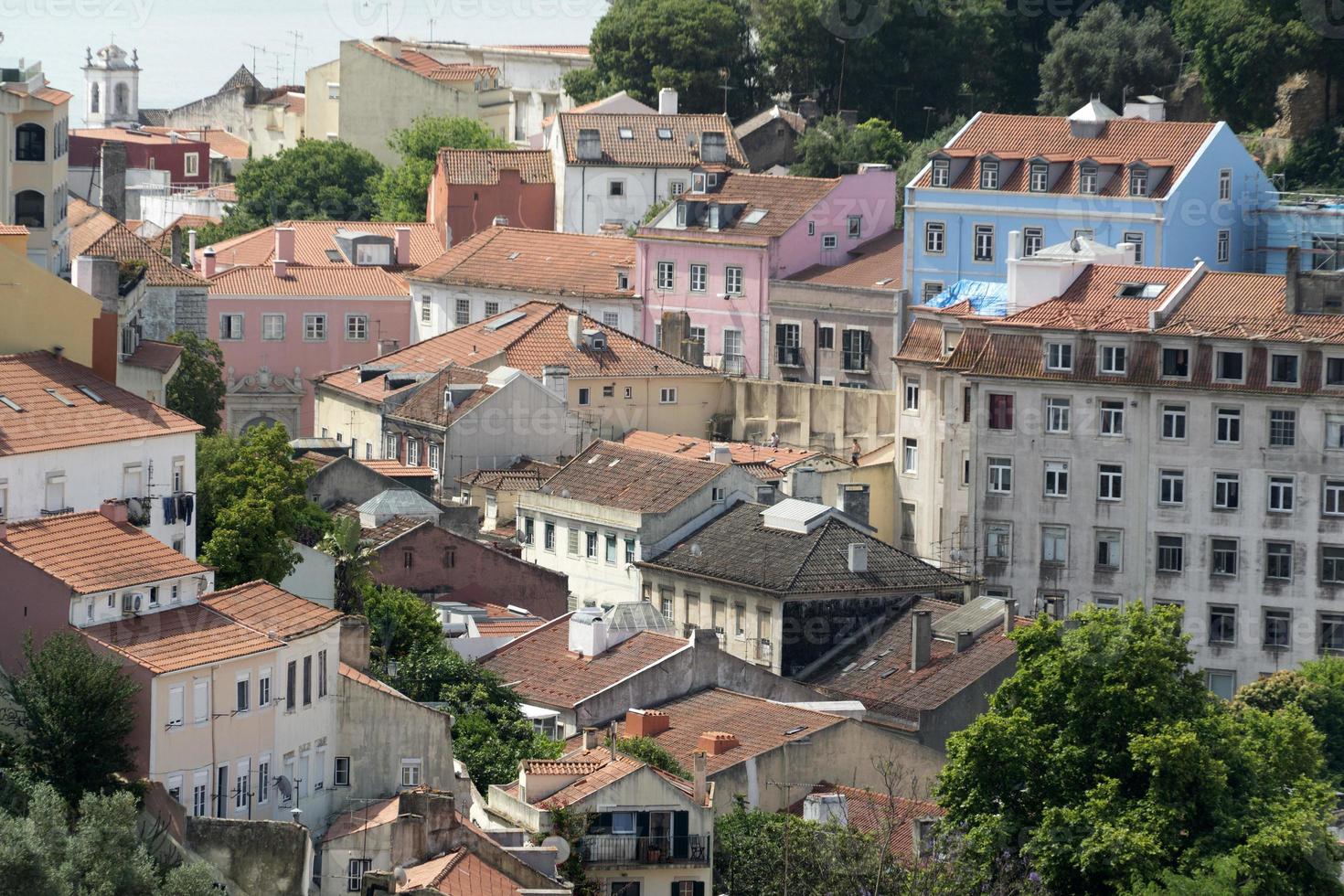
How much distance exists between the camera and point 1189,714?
6281 centimetres

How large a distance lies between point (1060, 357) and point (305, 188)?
53.7 metres

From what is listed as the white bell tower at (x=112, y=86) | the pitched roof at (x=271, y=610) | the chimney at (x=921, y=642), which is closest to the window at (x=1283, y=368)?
the chimney at (x=921, y=642)

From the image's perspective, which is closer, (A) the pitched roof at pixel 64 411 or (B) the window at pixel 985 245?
(A) the pitched roof at pixel 64 411

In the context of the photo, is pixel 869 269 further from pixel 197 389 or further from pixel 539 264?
pixel 197 389

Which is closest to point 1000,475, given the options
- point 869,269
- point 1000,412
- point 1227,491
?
point 1000,412

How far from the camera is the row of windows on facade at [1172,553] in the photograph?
89.1m

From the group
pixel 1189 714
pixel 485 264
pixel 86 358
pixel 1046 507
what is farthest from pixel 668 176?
pixel 1189 714

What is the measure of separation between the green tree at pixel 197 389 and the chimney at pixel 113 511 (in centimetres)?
1884

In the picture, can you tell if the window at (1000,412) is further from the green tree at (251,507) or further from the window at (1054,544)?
the green tree at (251,507)

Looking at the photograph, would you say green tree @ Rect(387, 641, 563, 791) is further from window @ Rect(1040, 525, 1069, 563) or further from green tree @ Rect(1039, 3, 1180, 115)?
green tree @ Rect(1039, 3, 1180, 115)

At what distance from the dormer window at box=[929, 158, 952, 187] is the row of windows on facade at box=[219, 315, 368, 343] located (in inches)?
825

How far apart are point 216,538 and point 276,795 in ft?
34.7

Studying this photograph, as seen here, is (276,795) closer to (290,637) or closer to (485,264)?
(290,637)

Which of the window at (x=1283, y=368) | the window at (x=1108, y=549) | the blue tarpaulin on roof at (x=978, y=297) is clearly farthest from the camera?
the blue tarpaulin on roof at (x=978, y=297)
